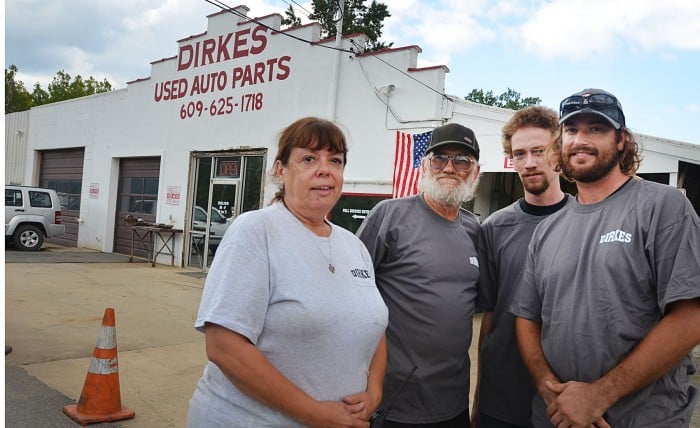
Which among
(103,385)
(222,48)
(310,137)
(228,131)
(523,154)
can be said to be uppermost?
(222,48)

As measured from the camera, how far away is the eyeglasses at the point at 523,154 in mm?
2826

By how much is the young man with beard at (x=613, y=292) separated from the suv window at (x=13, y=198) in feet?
53.3

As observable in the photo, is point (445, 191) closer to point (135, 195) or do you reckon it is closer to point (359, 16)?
point (135, 195)

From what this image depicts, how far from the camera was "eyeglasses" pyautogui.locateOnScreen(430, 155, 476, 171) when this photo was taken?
110 inches

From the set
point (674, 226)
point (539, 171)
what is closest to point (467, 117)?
point (539, 171)

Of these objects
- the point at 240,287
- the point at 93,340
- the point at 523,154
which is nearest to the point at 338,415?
the point at 240,287

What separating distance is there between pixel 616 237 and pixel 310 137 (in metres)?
1.09

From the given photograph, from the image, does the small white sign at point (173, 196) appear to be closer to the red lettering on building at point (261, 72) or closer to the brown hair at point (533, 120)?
the red lettering on building at point (261, 72)

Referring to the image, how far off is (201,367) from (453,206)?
3.80 m

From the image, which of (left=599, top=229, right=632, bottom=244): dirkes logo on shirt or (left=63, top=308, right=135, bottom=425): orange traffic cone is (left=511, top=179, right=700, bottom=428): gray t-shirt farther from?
(left=63, top=308, right=135, bottom=425): orange traffic cone

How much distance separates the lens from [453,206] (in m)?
2.68

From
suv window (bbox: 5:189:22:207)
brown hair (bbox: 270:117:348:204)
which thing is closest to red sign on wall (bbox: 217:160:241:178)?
suv window (bbox: 5:189:22:207)

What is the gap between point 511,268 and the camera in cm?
267

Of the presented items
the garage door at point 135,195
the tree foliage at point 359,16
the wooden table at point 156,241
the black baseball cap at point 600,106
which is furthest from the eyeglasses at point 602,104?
the tree foliage at point 359,16
